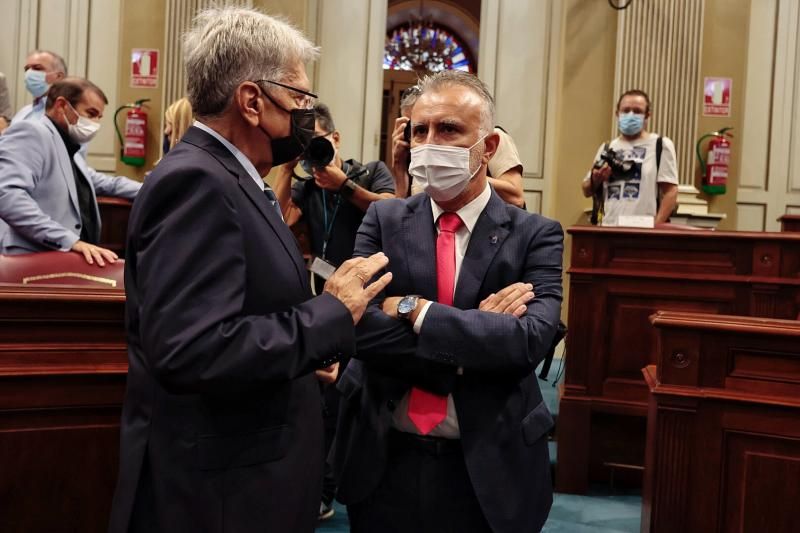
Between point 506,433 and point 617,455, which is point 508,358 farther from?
point 617,455

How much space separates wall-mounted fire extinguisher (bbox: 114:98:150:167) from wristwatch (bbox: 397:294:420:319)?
569 cm

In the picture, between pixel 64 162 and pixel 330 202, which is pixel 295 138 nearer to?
pixel 330 202

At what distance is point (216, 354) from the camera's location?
50.4 inches

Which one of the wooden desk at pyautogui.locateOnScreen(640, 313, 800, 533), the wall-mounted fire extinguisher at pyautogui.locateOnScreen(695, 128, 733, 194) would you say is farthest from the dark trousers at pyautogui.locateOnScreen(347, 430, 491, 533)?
the wall-mounted fire extinguisher at pyautogui.locateOnScreen(695, 128, 733, 194)

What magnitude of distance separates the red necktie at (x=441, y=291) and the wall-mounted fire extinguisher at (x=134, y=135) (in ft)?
18.2

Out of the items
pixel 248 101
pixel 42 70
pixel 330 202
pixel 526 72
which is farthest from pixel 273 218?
pixel 526 72

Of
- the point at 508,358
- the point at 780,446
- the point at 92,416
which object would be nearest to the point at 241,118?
the point at 508,358

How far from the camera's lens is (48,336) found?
2098mm

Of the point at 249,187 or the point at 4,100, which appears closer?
the point at 249,187

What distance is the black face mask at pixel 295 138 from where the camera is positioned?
1.55 m

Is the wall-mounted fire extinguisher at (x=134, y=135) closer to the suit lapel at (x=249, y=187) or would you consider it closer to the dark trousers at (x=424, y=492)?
the dark trousers at (x=424, y=492)

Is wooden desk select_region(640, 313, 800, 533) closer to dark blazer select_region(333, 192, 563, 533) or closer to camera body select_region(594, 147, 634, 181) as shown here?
dark blazer select_region(333, 192, 563, 533)

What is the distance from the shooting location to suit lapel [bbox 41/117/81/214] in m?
3.67

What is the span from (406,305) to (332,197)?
5.47 feet
